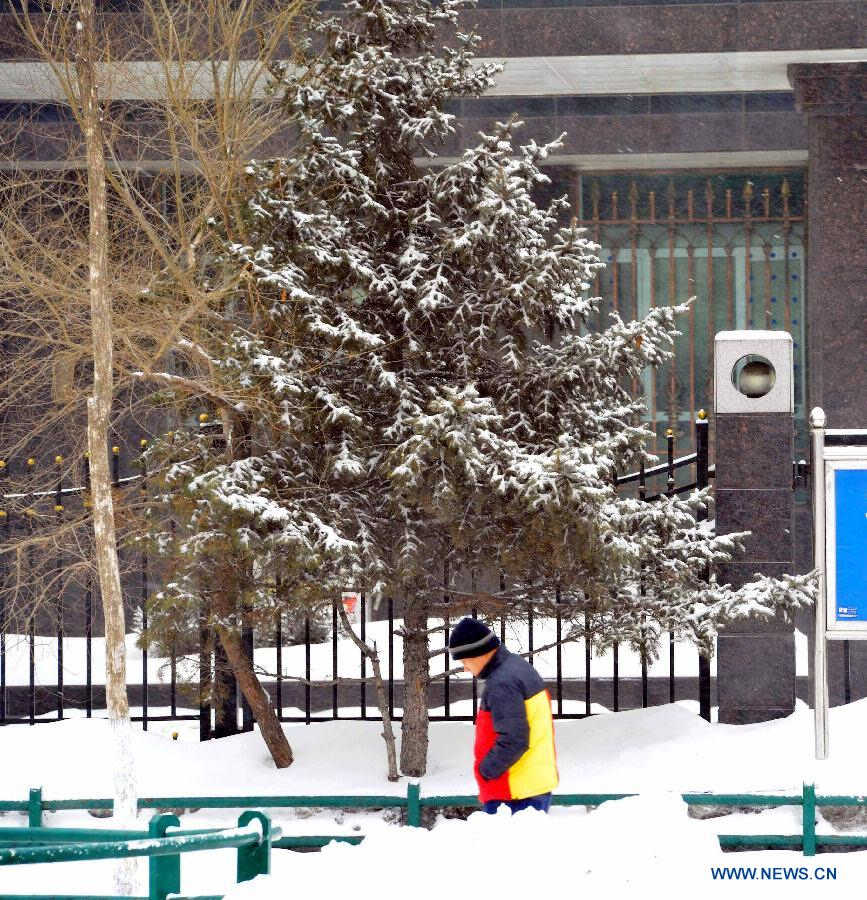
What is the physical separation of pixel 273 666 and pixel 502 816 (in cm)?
651

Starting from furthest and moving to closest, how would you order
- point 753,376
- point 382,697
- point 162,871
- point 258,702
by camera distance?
point 753,376 < point 258,702 < point 382,697 < point 162,871

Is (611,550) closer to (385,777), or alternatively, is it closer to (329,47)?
(385,777)

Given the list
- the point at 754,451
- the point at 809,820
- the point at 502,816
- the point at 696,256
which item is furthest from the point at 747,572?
the point at 696,256

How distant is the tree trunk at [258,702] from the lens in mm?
8203

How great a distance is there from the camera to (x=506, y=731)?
6.04 meters

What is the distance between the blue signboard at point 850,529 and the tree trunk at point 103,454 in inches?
169

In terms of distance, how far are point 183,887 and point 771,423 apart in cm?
462

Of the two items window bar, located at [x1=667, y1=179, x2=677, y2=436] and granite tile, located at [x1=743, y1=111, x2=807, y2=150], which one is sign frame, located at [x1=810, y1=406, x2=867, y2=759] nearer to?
window bar, located at [x1=667, y1=179, x2=677, y2=436]

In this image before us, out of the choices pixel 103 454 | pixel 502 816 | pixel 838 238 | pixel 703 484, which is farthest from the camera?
pixel 838 238

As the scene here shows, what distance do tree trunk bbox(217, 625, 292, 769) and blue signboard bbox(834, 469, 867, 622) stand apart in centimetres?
357

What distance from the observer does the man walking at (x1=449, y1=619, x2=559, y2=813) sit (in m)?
6.05

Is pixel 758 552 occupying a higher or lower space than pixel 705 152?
lower

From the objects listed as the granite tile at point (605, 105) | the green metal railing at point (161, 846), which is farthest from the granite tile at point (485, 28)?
the green metal railing at point (161, 846)

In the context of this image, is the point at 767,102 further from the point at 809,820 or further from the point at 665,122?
the point at 809,820
